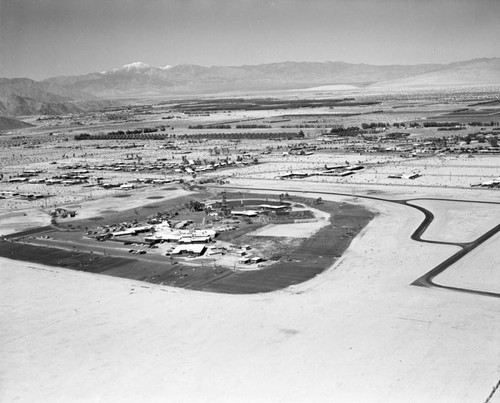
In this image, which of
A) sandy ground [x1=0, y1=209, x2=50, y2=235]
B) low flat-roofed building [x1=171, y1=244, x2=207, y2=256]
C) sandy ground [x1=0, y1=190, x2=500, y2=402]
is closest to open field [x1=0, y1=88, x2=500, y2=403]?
sandy ground [x1=0, y1=190, x2=500, y2=402]

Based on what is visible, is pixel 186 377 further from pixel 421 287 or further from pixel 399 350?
pixel 421 287

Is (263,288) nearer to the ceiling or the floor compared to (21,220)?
nearer to the floor

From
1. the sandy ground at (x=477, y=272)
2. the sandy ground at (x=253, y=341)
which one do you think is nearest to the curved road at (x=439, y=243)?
the sandy ground at (x=477, y=272)

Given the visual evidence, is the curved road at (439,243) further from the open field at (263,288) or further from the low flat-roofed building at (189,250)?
the low flat-roofed building at (189,250)

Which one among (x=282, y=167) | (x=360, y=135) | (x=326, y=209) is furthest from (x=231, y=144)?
(x=326, y=209)

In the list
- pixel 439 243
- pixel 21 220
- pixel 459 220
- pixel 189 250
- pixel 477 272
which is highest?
pixel 21 220

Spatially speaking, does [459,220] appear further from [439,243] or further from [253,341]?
[253,341]

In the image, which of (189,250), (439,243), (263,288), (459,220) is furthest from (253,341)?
(459,220)
